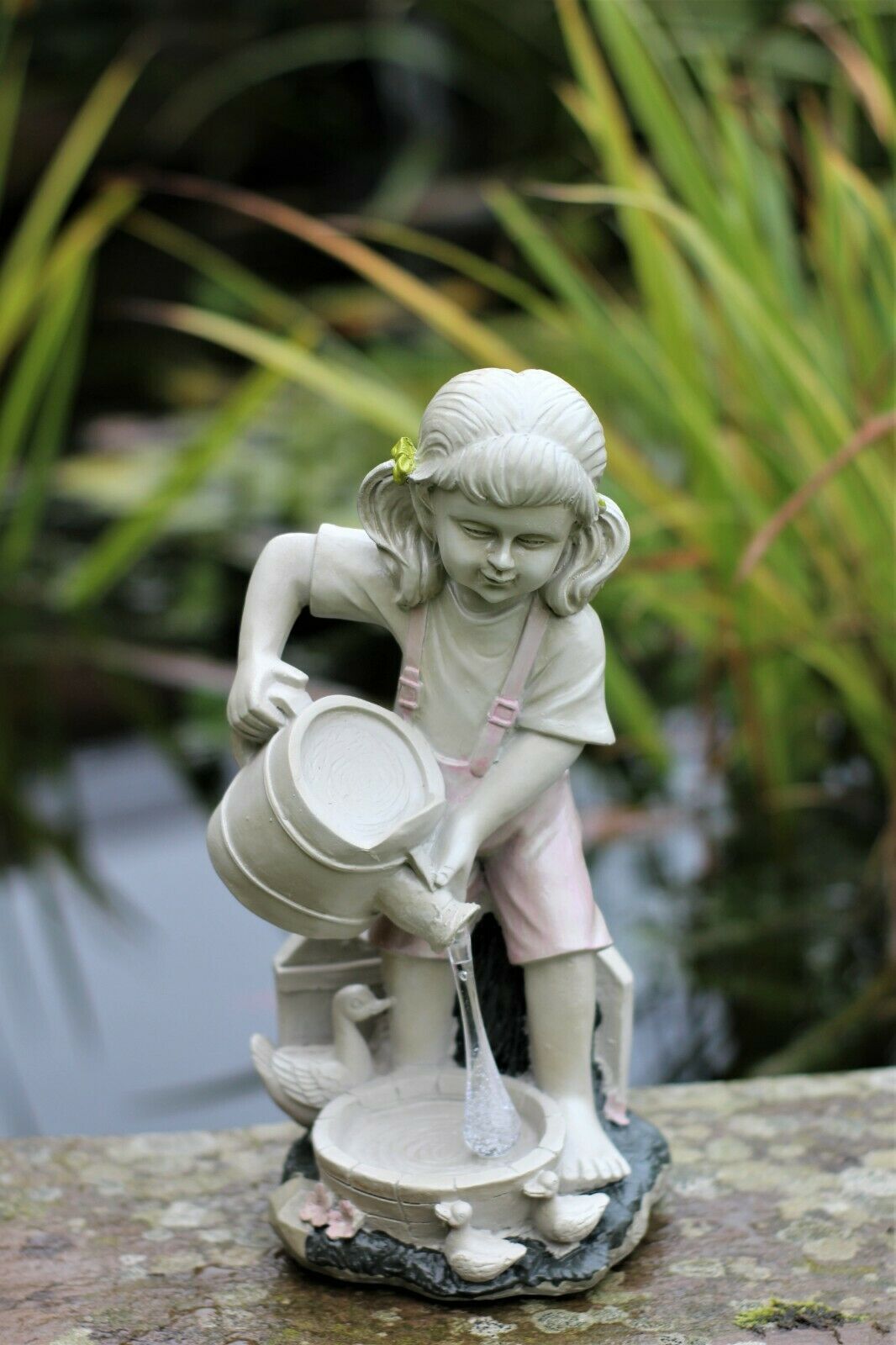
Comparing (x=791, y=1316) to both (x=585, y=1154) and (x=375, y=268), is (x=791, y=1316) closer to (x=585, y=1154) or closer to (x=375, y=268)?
(x=585, y=1154)

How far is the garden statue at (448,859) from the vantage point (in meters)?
A: 1.46

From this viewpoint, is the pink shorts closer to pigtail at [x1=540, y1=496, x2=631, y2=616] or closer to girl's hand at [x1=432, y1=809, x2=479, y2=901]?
girl's hand at [x1=432, y1=809, x2=479, y2=901]

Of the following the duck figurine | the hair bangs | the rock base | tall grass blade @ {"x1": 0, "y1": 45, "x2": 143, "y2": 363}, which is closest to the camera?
the hair bangs

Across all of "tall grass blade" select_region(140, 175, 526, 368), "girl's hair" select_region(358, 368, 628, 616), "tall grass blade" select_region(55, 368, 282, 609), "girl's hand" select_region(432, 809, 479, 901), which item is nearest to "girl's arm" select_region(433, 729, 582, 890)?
"girl's hand" select_region(432, 809, 479, 901)

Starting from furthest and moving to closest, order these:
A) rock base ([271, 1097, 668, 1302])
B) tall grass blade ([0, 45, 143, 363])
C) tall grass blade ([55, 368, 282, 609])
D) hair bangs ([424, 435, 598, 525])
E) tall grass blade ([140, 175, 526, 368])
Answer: tall grass blade ([0, 45, 143, 363])
tall grass blade ([55, 368, 282, 609])
tall grass blade ([140, 175, 526, 368])
rock base ([271, 1097, 668, 1302])
hair bangs ([424, 435, 598, 525])

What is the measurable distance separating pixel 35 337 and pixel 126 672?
79 centimetres

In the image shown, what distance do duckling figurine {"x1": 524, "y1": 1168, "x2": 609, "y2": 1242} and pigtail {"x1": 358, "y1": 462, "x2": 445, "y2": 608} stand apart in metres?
0.53

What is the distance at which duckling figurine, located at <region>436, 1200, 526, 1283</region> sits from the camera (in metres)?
1.48

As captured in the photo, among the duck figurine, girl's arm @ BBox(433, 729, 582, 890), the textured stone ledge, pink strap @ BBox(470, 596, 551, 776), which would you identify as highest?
pink strap @ BBox(470, 596, 551, 776)

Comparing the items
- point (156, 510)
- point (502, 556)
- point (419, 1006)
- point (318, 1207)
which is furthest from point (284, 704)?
point (156, 510)

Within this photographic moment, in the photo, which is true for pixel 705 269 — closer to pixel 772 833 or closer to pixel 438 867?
A: pixel 772 833

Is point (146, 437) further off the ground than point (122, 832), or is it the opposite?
point (146, 437)

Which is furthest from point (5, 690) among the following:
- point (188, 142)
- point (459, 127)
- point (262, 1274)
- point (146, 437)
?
point (459, 127)

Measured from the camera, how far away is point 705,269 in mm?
2518
